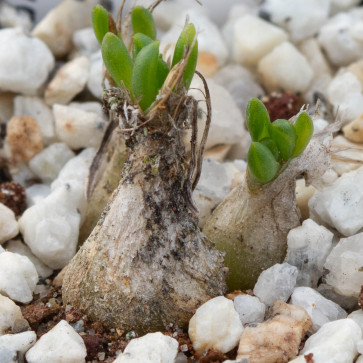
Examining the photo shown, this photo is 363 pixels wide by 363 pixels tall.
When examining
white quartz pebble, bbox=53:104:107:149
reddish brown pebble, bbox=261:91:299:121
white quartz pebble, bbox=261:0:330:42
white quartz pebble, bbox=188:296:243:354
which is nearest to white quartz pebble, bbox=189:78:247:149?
reddish brown pebble, bbox=261:91:299:121

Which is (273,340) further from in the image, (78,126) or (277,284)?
(78,126)

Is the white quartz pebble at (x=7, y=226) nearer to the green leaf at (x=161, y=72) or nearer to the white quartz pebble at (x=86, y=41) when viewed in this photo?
the green leaf at (x=161, y=72)

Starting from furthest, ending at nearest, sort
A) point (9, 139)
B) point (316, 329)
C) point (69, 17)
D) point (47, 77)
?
point (69, 17), point (47, 77), point (9, 139), point (316, 329)

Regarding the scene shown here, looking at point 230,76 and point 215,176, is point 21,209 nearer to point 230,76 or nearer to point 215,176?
point 215,176

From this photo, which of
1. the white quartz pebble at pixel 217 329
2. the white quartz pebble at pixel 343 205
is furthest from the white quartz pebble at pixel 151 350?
the white quartz pebble at pixel 343 205

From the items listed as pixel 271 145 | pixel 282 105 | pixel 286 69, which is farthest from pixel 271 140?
pixel 286 69

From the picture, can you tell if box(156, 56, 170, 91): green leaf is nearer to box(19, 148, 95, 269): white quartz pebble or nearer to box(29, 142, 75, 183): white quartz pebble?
box(19, 148, 95, 269): white quartz pebble

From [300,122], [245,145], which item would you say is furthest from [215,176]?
[300,122]
